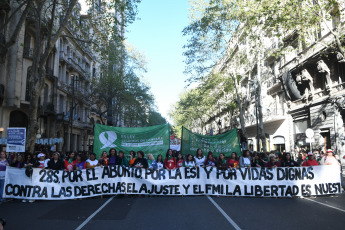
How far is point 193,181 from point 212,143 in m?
3.92

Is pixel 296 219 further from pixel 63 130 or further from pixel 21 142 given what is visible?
pixel 63 130

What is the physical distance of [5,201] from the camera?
30.3ft

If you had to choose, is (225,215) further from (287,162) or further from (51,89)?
(51,89)

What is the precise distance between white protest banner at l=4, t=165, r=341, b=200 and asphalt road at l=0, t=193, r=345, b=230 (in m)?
0.32

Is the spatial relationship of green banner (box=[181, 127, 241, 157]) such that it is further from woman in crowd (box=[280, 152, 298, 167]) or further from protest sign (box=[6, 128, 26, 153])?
protest sign (box=[6, 128, 26, 153])

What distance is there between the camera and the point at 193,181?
1009 centimetres

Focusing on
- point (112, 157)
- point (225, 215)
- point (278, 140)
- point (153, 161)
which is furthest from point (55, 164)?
point (278, 140)

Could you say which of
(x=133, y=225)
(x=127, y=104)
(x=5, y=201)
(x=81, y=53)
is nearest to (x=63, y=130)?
(x=127, y=104)

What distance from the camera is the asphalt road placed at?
608cm

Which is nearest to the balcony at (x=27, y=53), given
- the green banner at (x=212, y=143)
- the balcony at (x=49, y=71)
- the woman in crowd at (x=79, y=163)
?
the balcony at (x=49, y=71)

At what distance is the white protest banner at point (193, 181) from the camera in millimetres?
9477

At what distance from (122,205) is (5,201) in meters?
3.90

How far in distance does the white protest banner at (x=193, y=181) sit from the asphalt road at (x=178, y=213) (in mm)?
316

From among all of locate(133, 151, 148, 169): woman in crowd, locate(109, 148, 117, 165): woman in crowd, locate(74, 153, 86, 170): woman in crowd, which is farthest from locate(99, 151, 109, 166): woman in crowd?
locate(133, 151, 148, 169): woman in crowd
